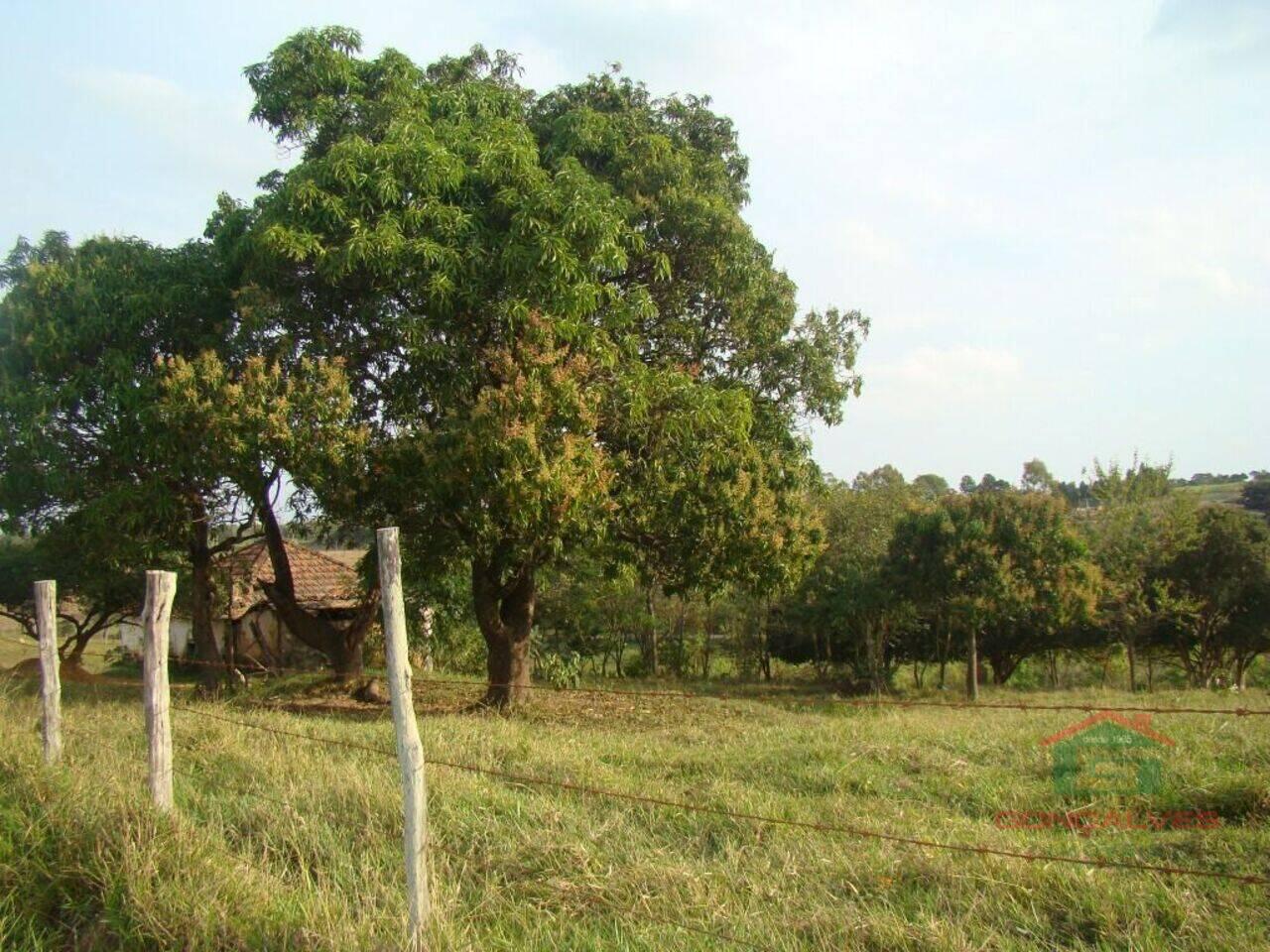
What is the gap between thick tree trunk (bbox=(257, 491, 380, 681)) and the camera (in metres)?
16.7

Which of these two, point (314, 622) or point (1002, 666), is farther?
point (1002, 666)

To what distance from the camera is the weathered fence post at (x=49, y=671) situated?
6.26 metres

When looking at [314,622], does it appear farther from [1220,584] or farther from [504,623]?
[1220,584]

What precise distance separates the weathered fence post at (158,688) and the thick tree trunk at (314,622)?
1090 centimetres

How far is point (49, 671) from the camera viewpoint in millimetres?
6324

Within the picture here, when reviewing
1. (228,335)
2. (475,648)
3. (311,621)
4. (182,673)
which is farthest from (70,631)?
(228,335)

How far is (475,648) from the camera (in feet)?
77.5

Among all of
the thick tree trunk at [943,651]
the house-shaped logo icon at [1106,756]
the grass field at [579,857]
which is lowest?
the thick tree trunk at [943,651]

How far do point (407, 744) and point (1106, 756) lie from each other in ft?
23.3

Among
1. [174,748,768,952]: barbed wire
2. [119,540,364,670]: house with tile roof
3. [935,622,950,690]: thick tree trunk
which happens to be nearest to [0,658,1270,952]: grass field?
[174,748,768,952]: barbed wire

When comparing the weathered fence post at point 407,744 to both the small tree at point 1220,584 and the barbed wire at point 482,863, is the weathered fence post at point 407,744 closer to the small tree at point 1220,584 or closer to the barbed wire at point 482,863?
the barbed wire at point 482,863

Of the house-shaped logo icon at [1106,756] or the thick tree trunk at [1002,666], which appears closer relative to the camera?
the house-shaped logo icon at [1106,756]

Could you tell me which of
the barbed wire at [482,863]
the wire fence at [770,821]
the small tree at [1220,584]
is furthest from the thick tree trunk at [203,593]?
the small tree at [1220,584]

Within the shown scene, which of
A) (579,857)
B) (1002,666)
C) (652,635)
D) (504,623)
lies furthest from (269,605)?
(579,857)
